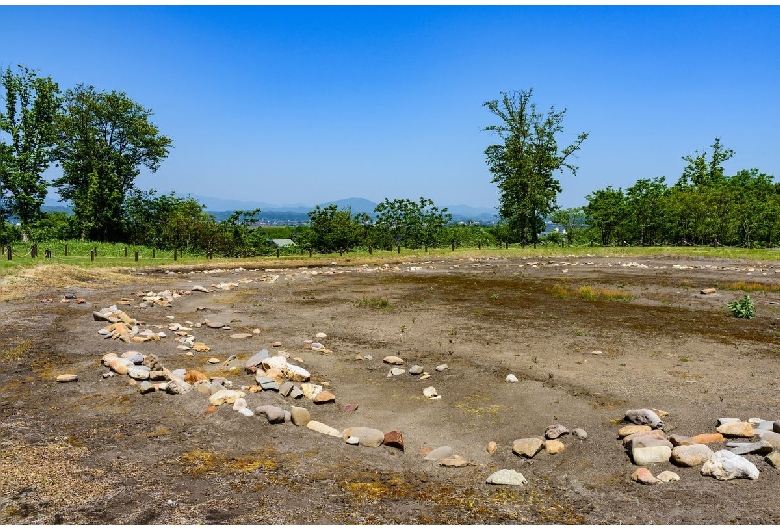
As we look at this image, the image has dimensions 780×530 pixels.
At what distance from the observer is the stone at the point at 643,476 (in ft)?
16.6

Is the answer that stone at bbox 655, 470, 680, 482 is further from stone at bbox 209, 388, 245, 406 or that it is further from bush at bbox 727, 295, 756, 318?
bush at bbox 727, 295, 756, 318

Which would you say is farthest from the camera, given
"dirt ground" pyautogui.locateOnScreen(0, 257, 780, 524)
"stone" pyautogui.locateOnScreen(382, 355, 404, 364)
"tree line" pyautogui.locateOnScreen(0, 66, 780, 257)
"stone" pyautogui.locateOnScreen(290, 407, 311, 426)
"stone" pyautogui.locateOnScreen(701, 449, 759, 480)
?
"tree line" pyautogui.locateOnScreen(0, 66, 780, 257)

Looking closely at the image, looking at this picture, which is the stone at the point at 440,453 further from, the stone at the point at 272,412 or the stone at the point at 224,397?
the stone at the point at 224,397

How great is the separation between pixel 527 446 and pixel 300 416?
115 inches

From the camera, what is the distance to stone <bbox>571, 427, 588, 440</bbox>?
20.6 feet

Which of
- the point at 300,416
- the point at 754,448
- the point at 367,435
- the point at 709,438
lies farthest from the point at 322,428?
the point at 754,448

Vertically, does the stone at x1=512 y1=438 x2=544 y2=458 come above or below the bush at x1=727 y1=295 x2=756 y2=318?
below

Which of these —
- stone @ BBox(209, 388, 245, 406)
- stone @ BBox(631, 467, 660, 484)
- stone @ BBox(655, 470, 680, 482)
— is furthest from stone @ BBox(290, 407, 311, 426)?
stone @ BBox(655, 470, 680, 482)

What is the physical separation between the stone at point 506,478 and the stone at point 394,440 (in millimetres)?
1221

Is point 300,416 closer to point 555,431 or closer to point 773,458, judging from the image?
point 555,431

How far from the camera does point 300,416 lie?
6.63 m

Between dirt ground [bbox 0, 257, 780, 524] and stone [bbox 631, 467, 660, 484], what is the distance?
106mm

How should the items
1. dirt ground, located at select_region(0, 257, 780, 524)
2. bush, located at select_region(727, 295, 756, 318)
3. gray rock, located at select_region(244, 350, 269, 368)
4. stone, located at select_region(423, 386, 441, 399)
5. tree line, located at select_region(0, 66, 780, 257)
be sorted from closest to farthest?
1. dirt ground, located at select_region(0, 257, 780, 524)
2. stone, located at select_region(423, 386, 441, 399)
3. gray rock, located at select_region(244, 350, 269, 368)
4. bush, located at select_region(727, 295, 756, 318)
5. tree line, located at select_region(0, 66, 780, 257)

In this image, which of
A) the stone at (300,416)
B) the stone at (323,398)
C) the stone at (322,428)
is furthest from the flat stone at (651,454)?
the stone at (323,398)
